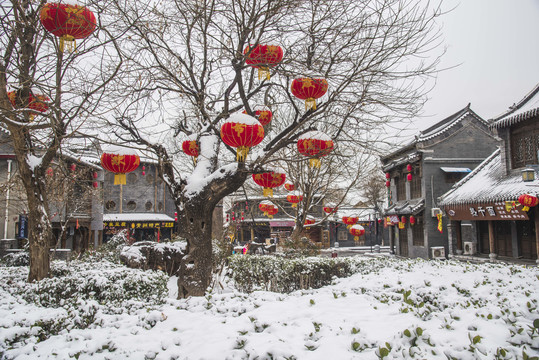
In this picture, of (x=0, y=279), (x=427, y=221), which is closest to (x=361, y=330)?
(x=0, y=279)

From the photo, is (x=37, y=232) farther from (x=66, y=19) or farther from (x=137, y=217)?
(x=137, y=217)

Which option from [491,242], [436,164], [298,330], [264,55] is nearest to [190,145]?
[264,55]

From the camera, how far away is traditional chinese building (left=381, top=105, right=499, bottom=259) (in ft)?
64.5

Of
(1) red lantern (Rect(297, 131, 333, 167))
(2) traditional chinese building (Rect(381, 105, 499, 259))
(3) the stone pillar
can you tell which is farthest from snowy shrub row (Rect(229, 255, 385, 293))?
(2) traditional chinese building (Rect(381, 105, 499, 259))

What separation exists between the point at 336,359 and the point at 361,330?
662 mm

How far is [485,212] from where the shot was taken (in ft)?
47.9

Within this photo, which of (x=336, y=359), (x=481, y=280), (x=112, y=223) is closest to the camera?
(x=336, y=359)

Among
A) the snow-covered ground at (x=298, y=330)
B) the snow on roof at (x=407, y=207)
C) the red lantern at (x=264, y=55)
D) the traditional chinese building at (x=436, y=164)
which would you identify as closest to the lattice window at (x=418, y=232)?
the traditional chinese building at (x=436, y=164)

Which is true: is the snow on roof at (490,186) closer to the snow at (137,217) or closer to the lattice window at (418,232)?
the lattice window at (418,232)

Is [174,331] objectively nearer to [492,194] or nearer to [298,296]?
[298,296]

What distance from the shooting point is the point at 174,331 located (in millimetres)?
3688

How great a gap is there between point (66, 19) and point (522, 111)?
1495cm

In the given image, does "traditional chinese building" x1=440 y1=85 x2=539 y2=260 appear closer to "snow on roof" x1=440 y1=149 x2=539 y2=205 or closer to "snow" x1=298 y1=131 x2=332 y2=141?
"snow on roof" x1=440 y1=149 x2=539 y2=205

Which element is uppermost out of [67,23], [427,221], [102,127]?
[67,23]
